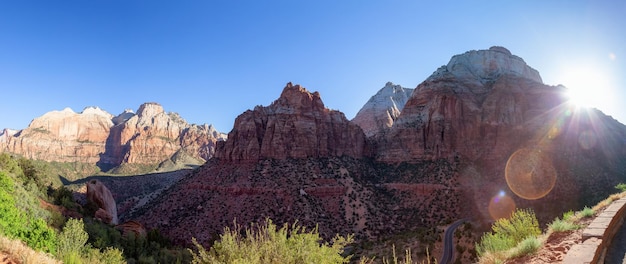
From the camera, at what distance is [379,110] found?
111312 millimetres

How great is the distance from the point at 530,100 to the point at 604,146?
17.0 metres

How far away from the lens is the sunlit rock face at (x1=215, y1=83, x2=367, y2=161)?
210 feet

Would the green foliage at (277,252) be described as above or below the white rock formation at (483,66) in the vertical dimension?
below

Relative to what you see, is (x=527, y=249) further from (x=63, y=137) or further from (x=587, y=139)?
(x=63, y=137)

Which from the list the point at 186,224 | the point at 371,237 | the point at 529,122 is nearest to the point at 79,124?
the point at 186,224

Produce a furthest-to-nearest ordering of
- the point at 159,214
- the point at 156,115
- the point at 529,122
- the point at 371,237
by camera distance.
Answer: the point at 156,115 → the point at 529,122 → the point at 159,214 → the point at 371,237

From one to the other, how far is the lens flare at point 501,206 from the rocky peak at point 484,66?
1392 inches

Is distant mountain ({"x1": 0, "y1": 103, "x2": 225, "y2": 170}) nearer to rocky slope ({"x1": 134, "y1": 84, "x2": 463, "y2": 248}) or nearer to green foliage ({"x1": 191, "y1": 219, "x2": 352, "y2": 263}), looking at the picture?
rocky slope ({"x1": 134, "y1": 84, "x2": 463, "y2": 248})

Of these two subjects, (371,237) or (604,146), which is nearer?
(371,237)

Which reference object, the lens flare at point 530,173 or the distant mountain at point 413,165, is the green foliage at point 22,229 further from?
the lens flare at point 530,173

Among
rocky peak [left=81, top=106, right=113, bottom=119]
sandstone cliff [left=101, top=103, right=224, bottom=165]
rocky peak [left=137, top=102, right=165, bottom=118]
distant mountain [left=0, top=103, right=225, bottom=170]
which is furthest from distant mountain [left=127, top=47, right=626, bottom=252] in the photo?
rocky peak [left=81, top=106, right=113, bottom=119]

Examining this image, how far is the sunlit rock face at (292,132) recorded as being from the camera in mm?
63875

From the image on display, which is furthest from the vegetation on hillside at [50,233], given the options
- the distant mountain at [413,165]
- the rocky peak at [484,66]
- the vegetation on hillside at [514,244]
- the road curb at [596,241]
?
the rocky peak at [484,66]

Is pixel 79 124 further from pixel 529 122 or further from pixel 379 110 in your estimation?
pixel 529 122
